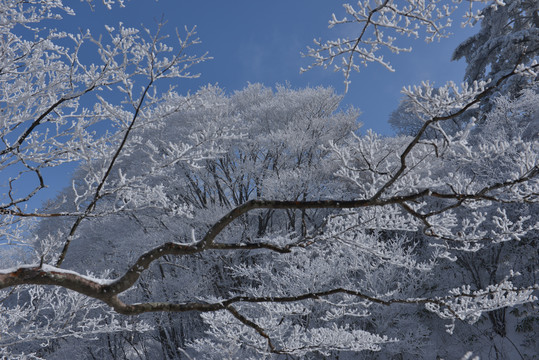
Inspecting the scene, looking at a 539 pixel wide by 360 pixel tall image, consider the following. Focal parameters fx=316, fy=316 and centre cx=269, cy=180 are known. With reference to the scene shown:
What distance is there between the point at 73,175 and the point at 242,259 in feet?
34.8

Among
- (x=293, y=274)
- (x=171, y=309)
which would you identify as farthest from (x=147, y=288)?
(x=171, y=309)

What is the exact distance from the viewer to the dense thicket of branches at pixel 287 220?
215cm

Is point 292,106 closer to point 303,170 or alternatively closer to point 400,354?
point 303,170

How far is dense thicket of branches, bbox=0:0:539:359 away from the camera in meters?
2.15

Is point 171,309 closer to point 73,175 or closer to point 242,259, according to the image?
point 242,259

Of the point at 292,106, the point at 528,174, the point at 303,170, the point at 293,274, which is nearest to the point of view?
the point at 528,174

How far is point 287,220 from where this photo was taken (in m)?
12.9

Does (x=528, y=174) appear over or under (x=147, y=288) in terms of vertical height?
under

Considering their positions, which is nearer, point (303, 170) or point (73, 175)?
point (303, 170)

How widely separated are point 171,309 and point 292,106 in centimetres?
1256

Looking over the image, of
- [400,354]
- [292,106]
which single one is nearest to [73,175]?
[292,106]

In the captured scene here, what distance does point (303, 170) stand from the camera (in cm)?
1116

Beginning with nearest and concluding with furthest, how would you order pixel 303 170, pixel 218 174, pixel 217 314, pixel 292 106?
pixel 217 314
pixel 303 170
pixel 218 174
pixel 292 106

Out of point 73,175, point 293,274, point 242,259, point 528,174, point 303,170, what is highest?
point 73,175
